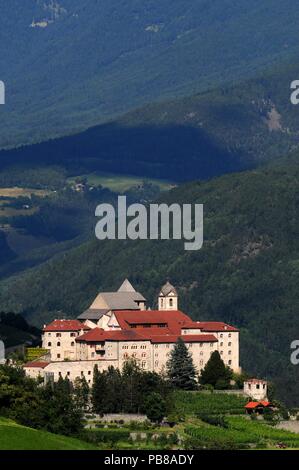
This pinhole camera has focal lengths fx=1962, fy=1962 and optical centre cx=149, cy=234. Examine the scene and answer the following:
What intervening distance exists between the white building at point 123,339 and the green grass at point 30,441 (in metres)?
32.2

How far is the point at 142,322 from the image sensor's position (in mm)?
137750

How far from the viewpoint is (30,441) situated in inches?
3563

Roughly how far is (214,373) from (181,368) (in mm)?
2921

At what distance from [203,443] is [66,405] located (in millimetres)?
8190

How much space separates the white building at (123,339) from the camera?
13138 cm

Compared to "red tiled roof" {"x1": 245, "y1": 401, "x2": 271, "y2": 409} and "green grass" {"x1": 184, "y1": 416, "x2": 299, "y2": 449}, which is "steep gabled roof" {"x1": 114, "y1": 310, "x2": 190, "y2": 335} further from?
"green grass" {"x1": 184, "y1": 416, "x2": 299, "y2": 449}

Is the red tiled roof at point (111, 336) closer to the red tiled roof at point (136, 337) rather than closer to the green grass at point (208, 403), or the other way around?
the red tiled roof at point (136, 337)

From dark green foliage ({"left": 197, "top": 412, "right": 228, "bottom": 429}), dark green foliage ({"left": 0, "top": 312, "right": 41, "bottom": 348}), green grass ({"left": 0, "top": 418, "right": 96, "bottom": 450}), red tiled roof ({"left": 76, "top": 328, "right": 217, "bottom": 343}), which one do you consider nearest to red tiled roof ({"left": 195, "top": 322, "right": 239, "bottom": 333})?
red tiled roof ({"left": 76, "top": 328, "right": 217, "bottom": 343})

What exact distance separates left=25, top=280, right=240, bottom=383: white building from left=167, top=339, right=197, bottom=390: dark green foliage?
1.40 m

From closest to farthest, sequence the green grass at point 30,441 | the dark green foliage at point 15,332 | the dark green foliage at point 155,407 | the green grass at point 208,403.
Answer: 1. the green grass at point 30,441
2. the dark green foliage at point 155,407
3. the green grass at point 208,403
4. the dark green foliage at point 15,332

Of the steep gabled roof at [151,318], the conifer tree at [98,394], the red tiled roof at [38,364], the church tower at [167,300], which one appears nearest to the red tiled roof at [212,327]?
the steep gabled roof at [151,318]

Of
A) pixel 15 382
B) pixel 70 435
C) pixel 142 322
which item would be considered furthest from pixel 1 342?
pixel 70 435
